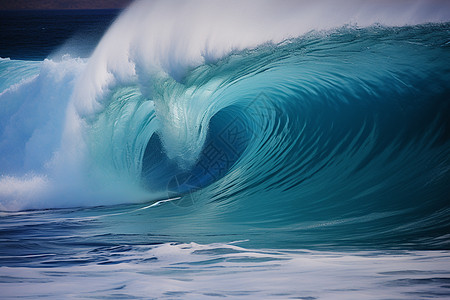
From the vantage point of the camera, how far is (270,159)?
128 inches

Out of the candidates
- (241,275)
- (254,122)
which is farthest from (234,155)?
(241,275)

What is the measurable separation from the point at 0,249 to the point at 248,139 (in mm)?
1821

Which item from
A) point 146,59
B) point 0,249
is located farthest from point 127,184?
point 0,249

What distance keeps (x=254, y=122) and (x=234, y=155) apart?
329mm

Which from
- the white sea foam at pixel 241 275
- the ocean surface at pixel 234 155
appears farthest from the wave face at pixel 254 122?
the white sea foam at pixel 241 275

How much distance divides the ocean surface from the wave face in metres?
0.01

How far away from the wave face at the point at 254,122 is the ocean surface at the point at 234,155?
0.01 metres

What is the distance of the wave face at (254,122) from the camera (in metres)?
2.71

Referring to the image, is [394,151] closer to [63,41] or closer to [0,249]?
[0,249]

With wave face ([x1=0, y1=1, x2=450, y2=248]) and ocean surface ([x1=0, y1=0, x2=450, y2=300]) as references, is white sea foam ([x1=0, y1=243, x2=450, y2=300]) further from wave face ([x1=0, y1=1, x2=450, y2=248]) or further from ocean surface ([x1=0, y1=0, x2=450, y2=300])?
wave face ([x1=0, y1=1, x2=450, y2=248])

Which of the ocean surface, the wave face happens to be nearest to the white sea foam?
the ocean surface

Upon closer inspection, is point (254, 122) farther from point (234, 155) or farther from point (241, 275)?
point (241, 275)

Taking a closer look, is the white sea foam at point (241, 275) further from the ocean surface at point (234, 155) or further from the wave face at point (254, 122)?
the wave face at point (254, 122)

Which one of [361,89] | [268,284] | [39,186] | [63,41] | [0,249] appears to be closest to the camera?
[268,284]
